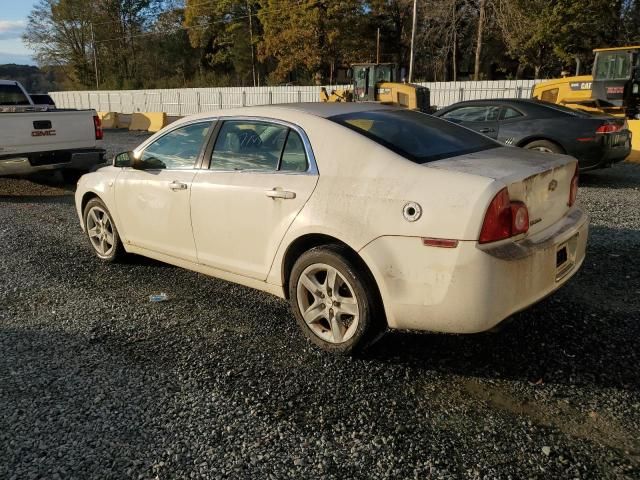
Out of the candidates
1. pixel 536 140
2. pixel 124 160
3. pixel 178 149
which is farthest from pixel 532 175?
pixel 536 140

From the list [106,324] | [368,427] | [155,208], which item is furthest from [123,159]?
[368,427]

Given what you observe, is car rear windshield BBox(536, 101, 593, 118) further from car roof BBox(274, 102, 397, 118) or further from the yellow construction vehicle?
the yellow construction vehicle

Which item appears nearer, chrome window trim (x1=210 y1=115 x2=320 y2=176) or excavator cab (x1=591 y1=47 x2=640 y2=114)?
chrome window trim (x1=210 y1=115 x2=320 y2=176)

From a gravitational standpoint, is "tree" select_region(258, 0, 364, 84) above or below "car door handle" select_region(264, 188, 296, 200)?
above

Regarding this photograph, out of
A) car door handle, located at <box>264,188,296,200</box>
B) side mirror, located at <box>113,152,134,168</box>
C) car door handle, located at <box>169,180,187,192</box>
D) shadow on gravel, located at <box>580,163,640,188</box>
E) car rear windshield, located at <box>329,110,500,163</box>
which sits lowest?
shadow on gravel, located at <box>580,163,640,188</box>

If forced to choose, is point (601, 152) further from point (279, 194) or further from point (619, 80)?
point (619, 80)

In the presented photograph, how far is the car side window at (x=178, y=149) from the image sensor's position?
4.26m

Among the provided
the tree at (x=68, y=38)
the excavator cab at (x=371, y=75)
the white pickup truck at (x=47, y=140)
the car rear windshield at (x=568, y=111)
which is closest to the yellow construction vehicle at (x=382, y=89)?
the excavator cab at (x=371, y=75)

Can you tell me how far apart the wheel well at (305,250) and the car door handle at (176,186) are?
115 centimetres

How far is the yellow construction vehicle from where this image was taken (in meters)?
18.8

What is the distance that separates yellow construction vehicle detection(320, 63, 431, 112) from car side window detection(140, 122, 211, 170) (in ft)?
43.3

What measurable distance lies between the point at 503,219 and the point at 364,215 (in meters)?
0.74

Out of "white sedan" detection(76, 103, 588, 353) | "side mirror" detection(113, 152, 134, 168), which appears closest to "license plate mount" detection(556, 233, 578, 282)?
"white sedan" detection(76, 103, 588, 353)

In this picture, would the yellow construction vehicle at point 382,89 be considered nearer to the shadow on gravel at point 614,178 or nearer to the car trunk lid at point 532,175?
the shadow on gravel at point 614,178
